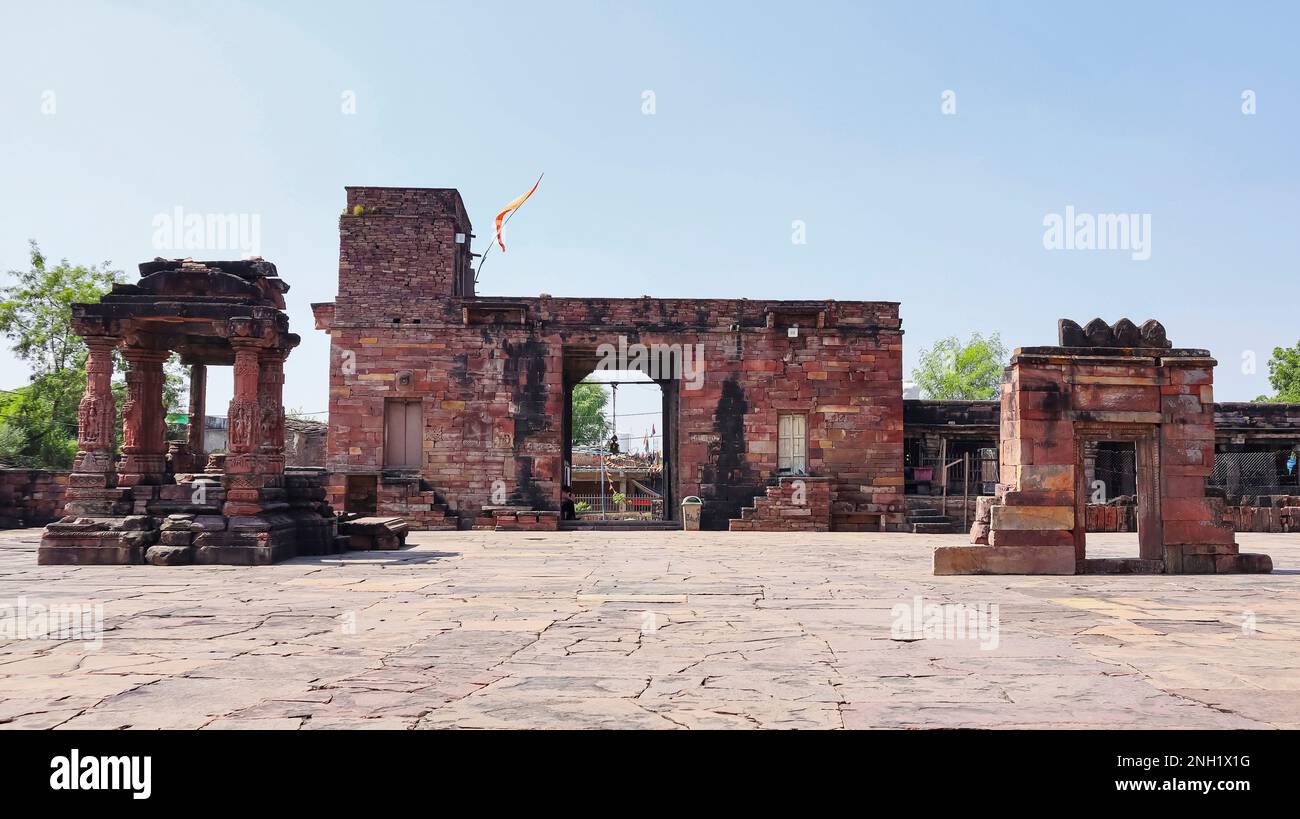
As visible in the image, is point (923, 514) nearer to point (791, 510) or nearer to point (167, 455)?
point (791, 510)

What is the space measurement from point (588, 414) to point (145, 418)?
54993 millimetres

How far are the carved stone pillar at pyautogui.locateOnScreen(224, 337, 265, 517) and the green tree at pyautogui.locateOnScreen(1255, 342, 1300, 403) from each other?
53.0 metres

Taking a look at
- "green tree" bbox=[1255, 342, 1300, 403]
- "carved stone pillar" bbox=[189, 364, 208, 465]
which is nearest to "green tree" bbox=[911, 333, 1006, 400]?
"green tree" bbox=[1255, 342, 1300, 403]

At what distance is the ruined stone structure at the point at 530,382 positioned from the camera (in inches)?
865

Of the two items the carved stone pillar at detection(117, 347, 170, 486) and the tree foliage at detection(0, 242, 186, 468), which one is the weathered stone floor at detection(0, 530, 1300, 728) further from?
the tree foliage at detection(0, 242, 186, 468)

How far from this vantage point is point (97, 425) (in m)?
12.7

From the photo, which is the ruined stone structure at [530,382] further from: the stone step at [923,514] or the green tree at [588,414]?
the green tree at [588,414]

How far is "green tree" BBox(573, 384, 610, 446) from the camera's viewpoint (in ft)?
224

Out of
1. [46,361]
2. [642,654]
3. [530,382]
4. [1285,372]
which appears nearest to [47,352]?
[46,361]

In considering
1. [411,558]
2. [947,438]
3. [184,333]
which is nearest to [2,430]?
[184,333]

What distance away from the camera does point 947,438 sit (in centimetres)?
2492

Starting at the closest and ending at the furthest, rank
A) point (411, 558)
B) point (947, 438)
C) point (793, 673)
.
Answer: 1. point (793, 673)
2. point (411, 558)
3. point (947, 438)
